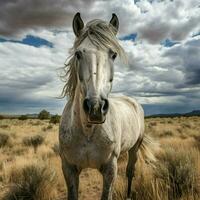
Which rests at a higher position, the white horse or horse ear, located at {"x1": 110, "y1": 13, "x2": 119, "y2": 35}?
horse ear, located at {"x1": 110, "y1": 13, "x2": 119, "y2": 35}

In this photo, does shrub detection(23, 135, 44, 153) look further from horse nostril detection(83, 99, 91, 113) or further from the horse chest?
horse nostril detection(83, 99, 91, 113)

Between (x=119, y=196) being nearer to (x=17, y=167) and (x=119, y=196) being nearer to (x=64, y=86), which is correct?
(x=64, y=86)

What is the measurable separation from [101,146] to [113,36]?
4.15 ft

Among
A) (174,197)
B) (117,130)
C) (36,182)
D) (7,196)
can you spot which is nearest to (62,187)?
(36,182)

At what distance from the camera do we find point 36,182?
219 inches

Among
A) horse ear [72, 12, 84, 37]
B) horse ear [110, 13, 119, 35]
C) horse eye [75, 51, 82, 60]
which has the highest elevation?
horse ear [110, 13, 119, 35]

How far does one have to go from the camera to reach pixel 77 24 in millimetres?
3518

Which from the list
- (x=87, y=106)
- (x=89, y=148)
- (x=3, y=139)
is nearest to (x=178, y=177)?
(x=89, y=148)

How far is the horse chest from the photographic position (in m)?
3.45

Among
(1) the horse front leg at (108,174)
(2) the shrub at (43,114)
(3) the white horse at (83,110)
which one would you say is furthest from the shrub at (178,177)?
(2) the shrub at (43,114)

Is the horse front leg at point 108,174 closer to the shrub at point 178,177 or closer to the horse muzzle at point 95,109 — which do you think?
the horse muzzle at point 95,109

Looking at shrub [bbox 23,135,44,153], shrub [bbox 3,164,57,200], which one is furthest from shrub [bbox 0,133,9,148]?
shrub [bbox 3,164,57,200]

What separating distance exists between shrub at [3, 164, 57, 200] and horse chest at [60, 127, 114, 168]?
2123 millimetres

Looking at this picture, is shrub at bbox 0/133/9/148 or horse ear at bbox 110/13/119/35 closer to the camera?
horse ear at bbox 110/13/119/35
